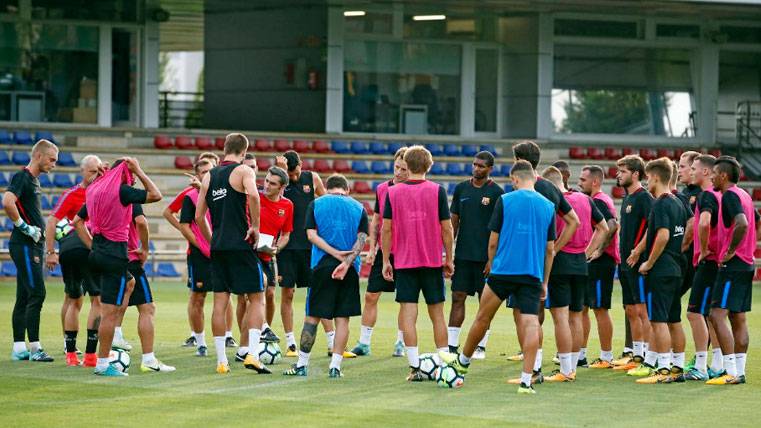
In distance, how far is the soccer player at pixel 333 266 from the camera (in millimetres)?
12266

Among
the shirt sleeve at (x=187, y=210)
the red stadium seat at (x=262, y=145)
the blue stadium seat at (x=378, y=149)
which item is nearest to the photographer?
the shirt sleeve at (x=187, y=210)

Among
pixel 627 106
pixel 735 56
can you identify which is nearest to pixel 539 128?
pixel 627 106

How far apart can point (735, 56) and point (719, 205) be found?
84.8 ft

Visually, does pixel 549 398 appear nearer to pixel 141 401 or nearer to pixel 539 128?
pixel 141 401

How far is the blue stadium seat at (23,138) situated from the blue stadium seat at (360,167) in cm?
752

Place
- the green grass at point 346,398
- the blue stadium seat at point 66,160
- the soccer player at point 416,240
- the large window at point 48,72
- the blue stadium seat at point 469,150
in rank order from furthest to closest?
the blue stadium seat at point 469,150, the large window at point 48,72, the blue stadium seat at point 66,160, the soccer player at point 416,240, the green grass at point 346,398

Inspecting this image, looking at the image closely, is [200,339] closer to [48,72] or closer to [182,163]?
[182,163]

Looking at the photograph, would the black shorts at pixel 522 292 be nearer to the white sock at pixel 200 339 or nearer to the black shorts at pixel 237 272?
the black shorts at pixel 237 272

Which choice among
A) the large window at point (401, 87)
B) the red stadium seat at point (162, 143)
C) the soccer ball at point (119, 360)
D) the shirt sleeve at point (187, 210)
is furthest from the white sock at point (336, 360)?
the large window at point (401, 87)

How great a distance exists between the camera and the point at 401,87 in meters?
34.9

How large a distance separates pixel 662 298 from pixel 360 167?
63.0 ft

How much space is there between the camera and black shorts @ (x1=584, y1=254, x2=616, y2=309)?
13.8 metres

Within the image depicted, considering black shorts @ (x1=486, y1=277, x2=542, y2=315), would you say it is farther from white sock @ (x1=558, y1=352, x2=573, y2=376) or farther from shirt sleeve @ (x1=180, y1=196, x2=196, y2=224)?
shirt sleeve @ (x1=180, y1=196, x2=196, y2=224)

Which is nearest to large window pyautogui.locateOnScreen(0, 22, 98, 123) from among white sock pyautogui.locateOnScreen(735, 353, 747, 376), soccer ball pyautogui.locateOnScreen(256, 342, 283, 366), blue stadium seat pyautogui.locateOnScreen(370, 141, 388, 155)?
blue stadium seat pyautogui.locateOnScreen(370, 141, 388, 155)
